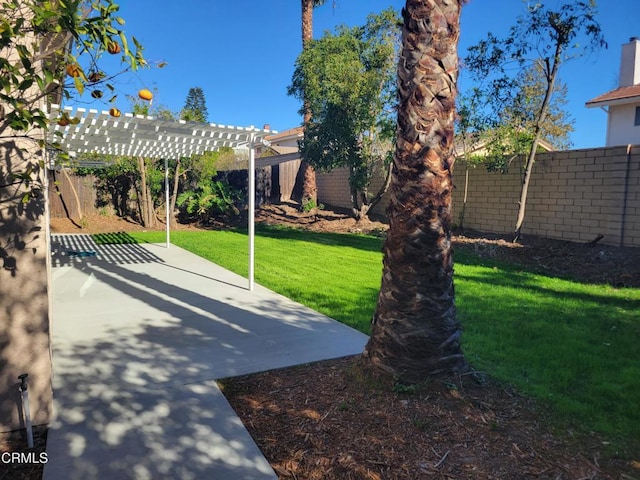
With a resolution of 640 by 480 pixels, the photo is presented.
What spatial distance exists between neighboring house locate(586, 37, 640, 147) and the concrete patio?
20.4 meters

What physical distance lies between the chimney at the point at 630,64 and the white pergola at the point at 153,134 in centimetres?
2259

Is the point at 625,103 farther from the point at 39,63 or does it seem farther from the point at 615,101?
the point at 39,63

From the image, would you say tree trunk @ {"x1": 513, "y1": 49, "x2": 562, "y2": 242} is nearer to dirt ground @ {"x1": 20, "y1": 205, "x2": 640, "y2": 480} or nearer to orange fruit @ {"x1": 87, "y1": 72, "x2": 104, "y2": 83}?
dirt ground @ {"x1": 20, "y1": 205, "x2": 640, "y2": 480}

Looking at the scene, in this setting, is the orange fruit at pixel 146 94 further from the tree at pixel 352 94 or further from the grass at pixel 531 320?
the tree at pixel 352 94

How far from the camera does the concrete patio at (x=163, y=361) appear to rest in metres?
2.90

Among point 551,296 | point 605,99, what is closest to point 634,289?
point 551,296

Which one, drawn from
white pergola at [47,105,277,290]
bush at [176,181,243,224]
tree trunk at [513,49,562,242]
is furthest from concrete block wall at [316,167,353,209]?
white pergola at [47,105,277,290]

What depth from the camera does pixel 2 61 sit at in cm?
207

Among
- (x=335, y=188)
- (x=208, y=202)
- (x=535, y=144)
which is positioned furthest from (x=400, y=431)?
(x=335, y=188)

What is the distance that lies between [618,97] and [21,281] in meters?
24.1

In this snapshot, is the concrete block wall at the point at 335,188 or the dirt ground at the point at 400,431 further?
the concrete block wall at the point at 335,188

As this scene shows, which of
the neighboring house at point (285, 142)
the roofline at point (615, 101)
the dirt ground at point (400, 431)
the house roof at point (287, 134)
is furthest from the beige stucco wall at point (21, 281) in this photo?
the house roof at point (287, 134)

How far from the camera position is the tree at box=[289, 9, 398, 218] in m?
14.1

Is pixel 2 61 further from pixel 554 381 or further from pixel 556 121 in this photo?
pixel 556 121
